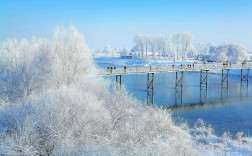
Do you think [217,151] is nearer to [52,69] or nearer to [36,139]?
[36,139]

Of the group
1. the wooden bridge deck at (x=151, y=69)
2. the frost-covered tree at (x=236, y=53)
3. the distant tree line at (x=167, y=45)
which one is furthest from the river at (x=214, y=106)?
the distant tree line at (x=167, y=45)

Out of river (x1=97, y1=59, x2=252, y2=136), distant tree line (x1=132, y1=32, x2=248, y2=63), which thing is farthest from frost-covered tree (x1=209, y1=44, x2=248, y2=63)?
river (x1=97, y1=59, x2=252, y2=136)

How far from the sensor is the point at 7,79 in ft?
84.2

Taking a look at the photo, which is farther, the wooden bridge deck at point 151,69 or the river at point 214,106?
the wooden bridge deck at point 151,69

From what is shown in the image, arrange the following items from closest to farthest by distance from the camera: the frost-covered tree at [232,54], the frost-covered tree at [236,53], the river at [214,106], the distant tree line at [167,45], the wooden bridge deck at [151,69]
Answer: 1. the river at [214,106]
2. the wooden bridge deck at [151,69]
3. the frost-covered tree at [232,54]
4. the frost-covered tree at [236,53]
5. the distant tree line at [167,45]

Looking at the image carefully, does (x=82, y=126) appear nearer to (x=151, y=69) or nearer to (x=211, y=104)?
(x=211, y=104)

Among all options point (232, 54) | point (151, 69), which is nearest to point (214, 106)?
point (151, 69)

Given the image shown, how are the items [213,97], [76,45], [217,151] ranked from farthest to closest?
[213,97]
[76,45]
[217,151]

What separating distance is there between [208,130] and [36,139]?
11.7 metres

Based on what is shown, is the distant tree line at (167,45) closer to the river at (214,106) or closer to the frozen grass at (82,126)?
the river at (214,106)

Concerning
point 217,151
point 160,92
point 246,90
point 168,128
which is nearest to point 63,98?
point 168,128

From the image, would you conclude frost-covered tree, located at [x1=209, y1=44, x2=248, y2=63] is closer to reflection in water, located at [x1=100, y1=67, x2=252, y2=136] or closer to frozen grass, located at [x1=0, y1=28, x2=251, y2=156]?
reflection in water, located at [x1=100, y1=67, x2=252, y2=136]

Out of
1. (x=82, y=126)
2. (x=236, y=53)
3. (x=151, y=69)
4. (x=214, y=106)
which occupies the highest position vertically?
(x=236, y=53)

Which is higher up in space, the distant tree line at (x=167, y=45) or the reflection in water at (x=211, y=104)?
the distant tree line at (x=167, y=45)
